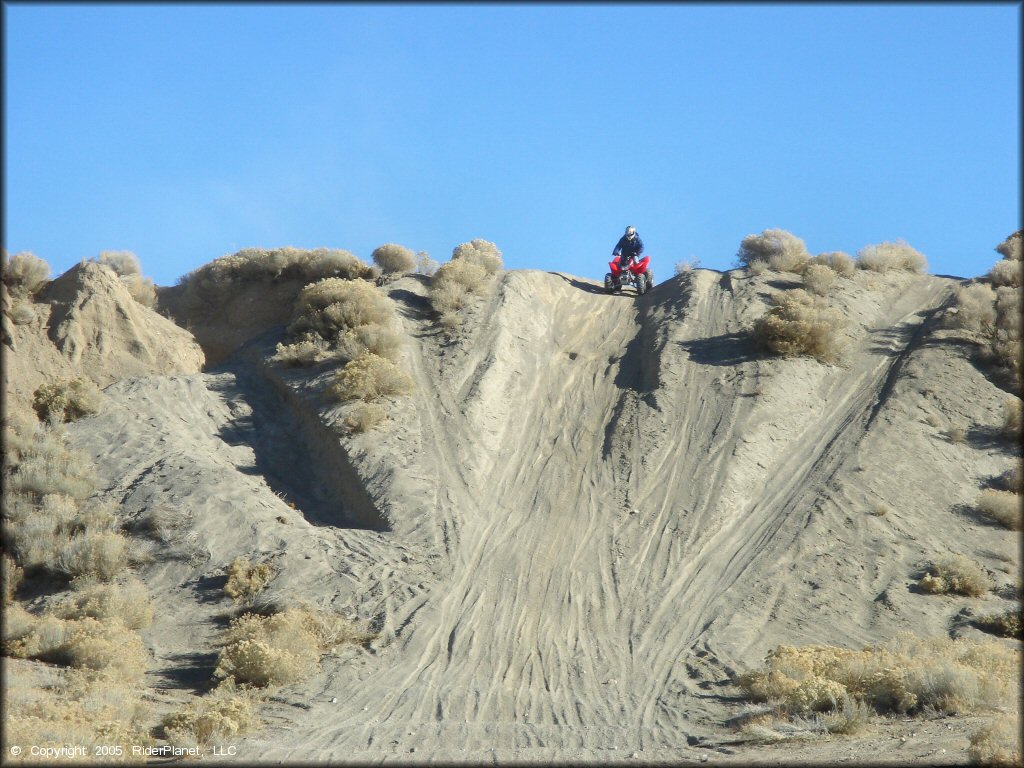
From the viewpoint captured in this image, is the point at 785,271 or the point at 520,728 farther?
the point at 785,271

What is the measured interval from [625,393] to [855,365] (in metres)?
5.26

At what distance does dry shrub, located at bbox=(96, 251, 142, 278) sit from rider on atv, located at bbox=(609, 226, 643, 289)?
13.4 m

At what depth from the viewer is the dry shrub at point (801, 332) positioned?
877 inches

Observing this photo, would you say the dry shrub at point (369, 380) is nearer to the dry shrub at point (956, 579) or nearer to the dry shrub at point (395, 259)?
the dry shrub at point (395, 259)

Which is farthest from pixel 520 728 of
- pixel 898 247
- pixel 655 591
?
pixel 898 247

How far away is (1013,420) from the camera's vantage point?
64.2 feet

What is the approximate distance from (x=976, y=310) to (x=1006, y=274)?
230cm

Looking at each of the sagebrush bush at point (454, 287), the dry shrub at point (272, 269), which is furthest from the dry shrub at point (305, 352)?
the dry shrub at point (272, 269)

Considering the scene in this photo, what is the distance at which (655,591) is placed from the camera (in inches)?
637

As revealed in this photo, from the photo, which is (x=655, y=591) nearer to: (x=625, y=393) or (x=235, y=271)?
(x=625, y=393)

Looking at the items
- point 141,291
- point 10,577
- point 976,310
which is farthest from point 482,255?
point 10,577

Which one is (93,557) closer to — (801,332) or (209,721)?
(209,721)

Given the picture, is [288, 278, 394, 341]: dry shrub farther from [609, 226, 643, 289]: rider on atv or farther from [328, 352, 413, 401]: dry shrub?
[609, 226, 643, 289]: rider on atv

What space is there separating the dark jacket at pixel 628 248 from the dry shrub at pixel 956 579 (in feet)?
46.6
